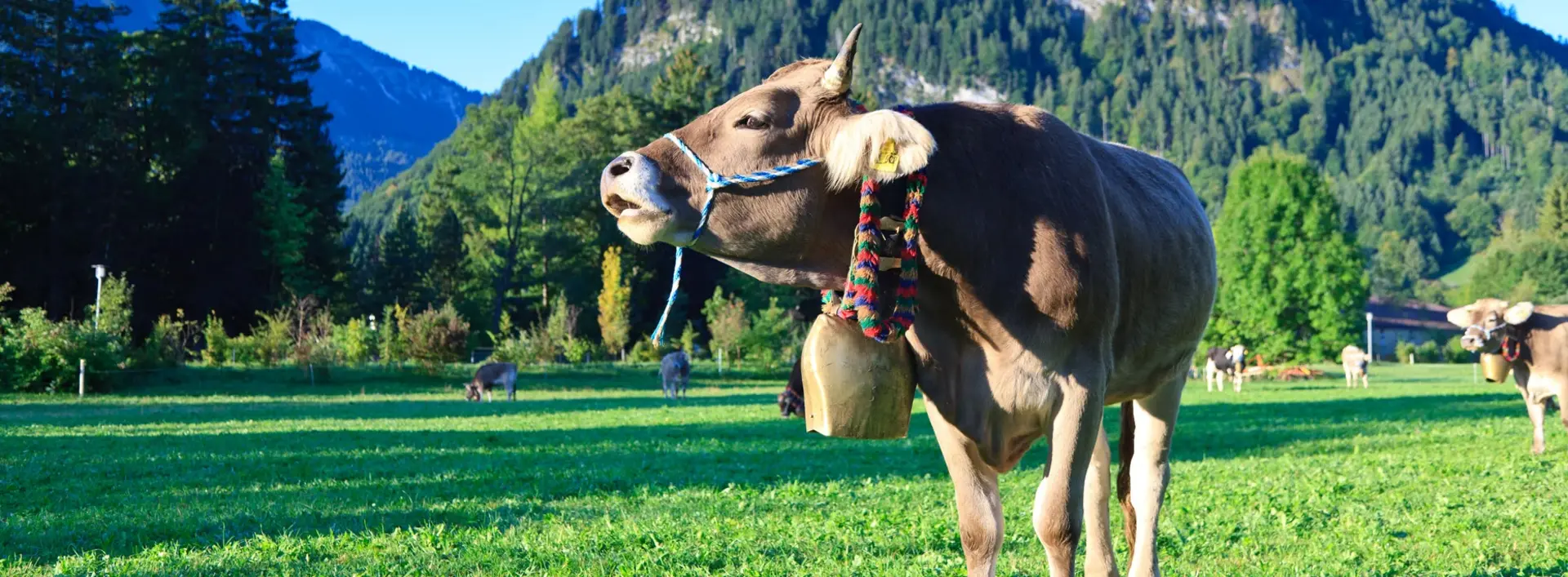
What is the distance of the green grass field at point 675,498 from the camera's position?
6.12 meters

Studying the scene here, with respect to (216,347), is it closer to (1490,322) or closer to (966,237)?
(1490,322)

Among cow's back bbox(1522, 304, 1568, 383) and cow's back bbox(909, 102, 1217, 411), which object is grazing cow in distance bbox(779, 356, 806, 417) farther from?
cow's back bbox(909, 102, 1217, 411)

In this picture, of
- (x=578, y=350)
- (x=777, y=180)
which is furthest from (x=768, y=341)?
(x=777, y=180)

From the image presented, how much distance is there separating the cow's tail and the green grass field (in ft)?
2.14

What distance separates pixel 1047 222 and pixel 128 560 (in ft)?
17.1

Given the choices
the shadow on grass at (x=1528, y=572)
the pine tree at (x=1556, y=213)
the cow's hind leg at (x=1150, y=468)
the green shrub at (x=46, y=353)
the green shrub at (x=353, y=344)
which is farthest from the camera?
the pine tree at (x=1556, y=213)

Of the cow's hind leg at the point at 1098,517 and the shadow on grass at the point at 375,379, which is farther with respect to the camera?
the shadow on grass at the point at 375,379

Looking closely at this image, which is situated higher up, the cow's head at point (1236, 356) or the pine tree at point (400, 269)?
the pine tree at point (400, 269)

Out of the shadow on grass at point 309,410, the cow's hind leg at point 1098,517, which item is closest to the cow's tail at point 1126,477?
the cow's hind leg at point 1098,517

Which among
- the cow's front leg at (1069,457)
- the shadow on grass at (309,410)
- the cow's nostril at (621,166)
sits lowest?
Result: the shadow on grass at (309,410)

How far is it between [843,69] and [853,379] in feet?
3.28

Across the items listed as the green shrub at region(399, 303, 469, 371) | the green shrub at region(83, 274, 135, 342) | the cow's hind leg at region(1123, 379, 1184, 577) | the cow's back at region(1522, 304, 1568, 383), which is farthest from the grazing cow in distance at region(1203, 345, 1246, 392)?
the cow's hind leg at region(1123, 379, 1184, 577)

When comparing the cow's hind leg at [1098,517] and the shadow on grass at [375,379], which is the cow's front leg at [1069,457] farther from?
the shadow on grass at [375,379]

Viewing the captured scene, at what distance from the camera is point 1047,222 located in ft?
12.0
